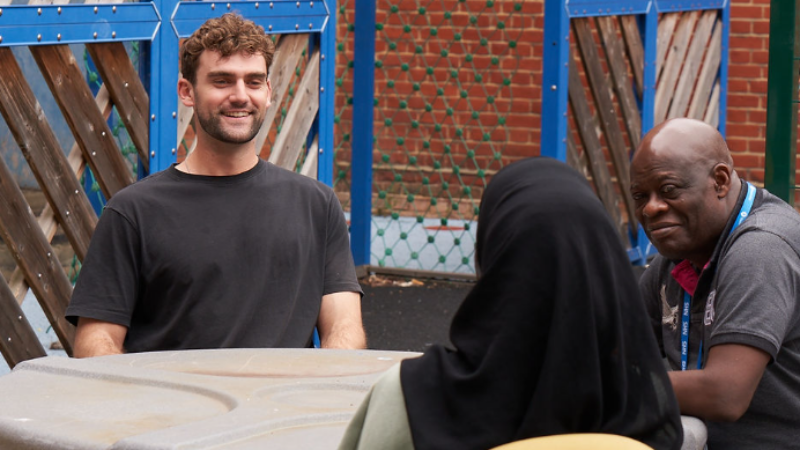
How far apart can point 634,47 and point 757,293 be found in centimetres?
481

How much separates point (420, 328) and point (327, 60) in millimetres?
1605

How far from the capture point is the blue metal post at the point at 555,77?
5863 millimetres

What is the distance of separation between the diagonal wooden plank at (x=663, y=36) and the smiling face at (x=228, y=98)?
439cm

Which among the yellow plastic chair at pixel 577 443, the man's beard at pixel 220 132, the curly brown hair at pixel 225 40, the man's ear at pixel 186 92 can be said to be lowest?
the yellow plastic chair at pixel 577 443

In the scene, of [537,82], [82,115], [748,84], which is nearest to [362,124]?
[537,82]

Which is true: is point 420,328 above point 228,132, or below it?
below

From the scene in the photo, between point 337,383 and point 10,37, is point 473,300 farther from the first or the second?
point 10,37

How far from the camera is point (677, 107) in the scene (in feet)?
24.4

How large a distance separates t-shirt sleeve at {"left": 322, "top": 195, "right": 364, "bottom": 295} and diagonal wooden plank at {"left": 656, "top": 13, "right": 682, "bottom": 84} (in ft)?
14.1

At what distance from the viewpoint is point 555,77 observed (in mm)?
5910

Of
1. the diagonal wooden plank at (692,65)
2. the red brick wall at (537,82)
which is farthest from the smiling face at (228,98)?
the red brick wall at (537,82)

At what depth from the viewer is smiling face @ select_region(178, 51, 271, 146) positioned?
313 cm

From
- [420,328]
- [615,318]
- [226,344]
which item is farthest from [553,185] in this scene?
[420,328]

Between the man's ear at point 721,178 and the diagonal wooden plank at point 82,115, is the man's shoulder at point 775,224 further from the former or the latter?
the diagonal wooden plank at point 82,115
